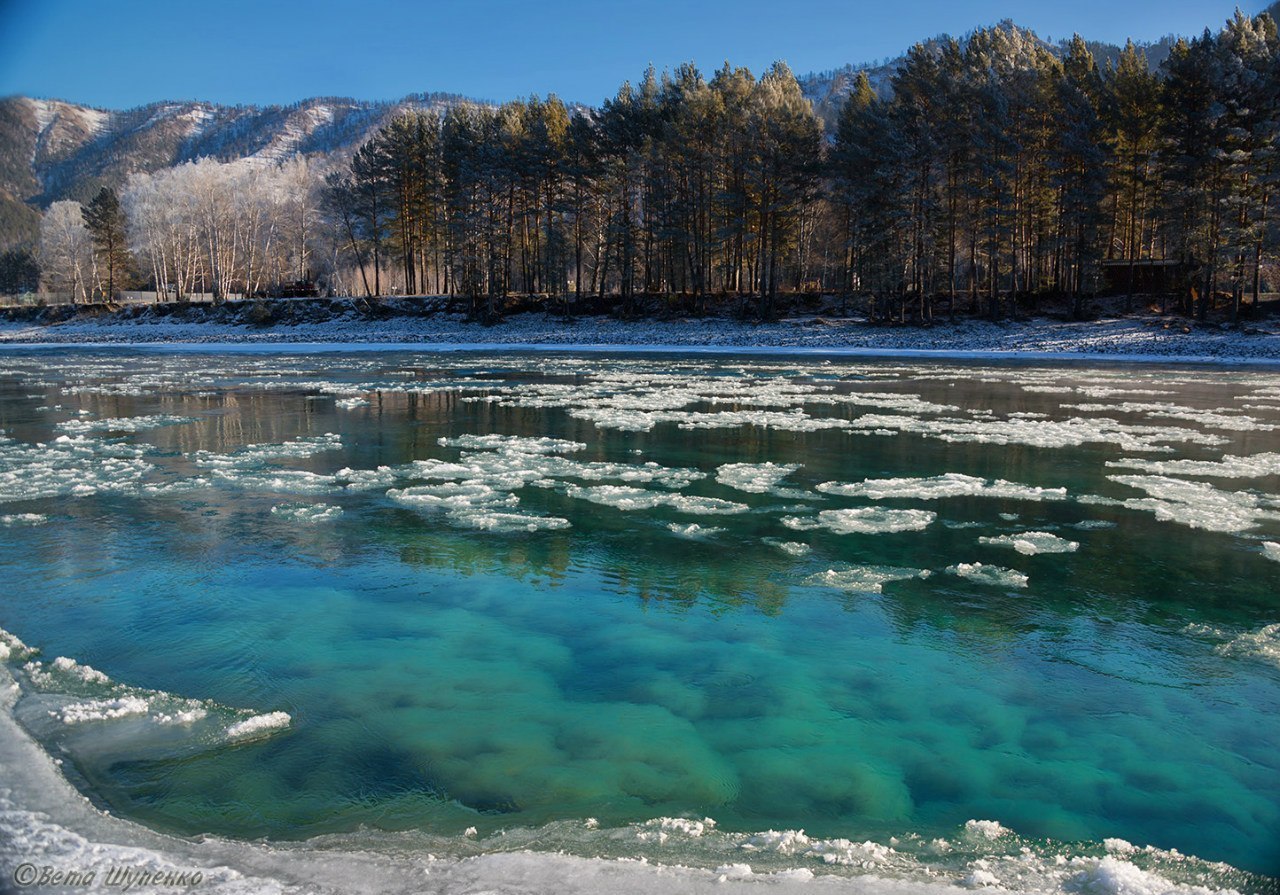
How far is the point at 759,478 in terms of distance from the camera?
12.6 metres

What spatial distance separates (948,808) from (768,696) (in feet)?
4.85

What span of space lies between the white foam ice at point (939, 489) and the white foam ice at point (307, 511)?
630 cm

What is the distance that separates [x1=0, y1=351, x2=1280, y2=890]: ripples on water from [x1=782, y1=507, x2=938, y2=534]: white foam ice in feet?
0.18

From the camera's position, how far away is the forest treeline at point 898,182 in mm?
41531

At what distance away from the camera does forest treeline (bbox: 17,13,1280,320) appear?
41531 mm

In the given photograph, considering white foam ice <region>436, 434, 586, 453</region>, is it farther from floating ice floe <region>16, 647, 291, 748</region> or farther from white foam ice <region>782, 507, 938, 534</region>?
floating ice floe <region>16, 647, 291, 748</region>

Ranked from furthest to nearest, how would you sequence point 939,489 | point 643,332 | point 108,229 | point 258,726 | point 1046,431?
point 108,229 → point 643,332 → point 1046,431 → point 939,489 → point 258,726

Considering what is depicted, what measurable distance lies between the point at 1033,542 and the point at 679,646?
4.66 meters

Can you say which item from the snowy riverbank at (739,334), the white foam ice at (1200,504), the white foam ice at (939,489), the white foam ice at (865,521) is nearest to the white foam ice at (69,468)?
the white foam ice at (865,521)

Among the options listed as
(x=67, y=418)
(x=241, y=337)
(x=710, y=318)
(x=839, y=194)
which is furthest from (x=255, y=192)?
(x=67, y=418)

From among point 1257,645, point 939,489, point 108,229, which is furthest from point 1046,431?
point 108,229

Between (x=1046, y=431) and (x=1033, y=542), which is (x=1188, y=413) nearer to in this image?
(x=1046, y=431)

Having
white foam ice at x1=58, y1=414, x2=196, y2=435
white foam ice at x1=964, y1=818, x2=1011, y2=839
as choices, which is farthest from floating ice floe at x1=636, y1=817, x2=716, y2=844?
white foam ice at x1=58, y1=414, x2=196, y2=435

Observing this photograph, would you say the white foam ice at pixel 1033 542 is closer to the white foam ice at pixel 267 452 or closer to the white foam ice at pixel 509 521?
the white foam ice at pixel 509 521
